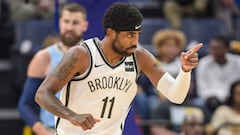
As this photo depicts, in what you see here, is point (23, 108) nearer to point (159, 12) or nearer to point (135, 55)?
point (135, 55)

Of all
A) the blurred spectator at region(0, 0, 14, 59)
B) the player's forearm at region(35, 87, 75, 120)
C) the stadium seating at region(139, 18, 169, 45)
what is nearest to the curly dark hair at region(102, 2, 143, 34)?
the player's forearm at region(35, 87, 75, 120)

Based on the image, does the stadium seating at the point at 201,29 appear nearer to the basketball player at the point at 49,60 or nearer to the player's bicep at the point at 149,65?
the basketball player at the point at 49,60

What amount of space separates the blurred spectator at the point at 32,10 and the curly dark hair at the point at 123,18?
16.5 ft

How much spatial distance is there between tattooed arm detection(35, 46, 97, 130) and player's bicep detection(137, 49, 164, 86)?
387mm

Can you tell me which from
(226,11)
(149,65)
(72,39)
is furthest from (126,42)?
(226,11)

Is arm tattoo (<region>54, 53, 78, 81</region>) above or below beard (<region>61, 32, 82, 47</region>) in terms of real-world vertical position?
above

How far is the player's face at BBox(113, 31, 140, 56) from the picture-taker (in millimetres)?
3990

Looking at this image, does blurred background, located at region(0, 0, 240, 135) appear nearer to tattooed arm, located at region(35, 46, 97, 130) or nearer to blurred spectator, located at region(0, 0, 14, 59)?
blurred spectator, located at region(0, 0, 14, 59)

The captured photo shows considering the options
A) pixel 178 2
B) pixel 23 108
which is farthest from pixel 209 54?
pixel 23 108

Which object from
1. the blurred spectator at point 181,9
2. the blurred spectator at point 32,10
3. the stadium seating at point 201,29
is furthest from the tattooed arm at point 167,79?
the blurred spectator at point 32,10

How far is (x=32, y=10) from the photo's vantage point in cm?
910

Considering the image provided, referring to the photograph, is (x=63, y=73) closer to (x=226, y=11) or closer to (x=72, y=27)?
(x=72, y=27)

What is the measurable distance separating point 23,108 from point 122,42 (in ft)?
5.39

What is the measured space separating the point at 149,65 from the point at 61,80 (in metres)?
0.61
